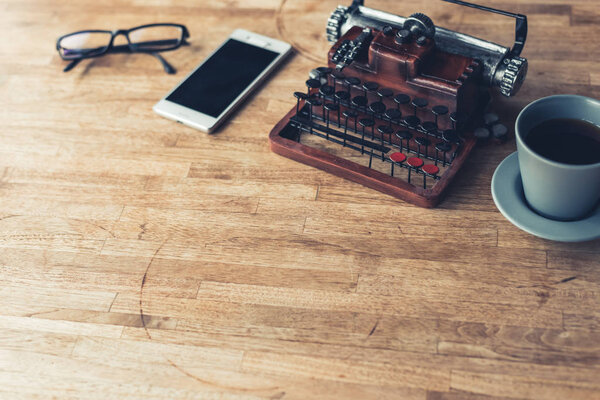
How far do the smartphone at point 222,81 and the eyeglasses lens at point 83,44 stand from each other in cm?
25

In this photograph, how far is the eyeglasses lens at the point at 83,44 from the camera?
4.20 feet

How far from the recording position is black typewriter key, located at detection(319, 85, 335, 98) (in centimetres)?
100

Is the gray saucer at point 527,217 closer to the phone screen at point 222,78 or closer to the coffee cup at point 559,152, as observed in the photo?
the coffee cup at point 559,152

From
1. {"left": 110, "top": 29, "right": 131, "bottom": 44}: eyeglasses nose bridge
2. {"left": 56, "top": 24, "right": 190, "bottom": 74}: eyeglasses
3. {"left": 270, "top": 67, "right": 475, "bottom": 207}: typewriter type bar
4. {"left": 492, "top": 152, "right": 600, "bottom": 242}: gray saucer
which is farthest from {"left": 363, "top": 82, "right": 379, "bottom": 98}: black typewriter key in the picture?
{"left": 110, "top": 29, "right": 131, "bottom": 44}: eyeglasses nose bridge

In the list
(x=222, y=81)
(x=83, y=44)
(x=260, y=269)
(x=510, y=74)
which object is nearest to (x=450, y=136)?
(x=510, y=74)

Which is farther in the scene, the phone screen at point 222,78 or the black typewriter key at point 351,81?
the phone screen at point 222,78

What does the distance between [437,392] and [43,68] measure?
1012mm

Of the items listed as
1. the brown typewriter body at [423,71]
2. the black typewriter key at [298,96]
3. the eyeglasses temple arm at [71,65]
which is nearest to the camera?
the brown typewriter body at [423,71]

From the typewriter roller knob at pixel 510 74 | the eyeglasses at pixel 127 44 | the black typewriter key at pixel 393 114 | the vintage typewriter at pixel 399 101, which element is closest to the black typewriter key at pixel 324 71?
the vintage typewriter at pixel 399 101

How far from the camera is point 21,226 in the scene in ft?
3.28

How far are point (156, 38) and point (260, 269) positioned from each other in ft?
2.15

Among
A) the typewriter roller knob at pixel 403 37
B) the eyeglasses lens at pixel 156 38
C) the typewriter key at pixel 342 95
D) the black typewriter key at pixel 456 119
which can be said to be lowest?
the eyeglasses lens at pixel 156 38

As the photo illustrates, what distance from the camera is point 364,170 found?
964 mm

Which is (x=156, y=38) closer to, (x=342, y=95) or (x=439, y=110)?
(x=342, y=95)
